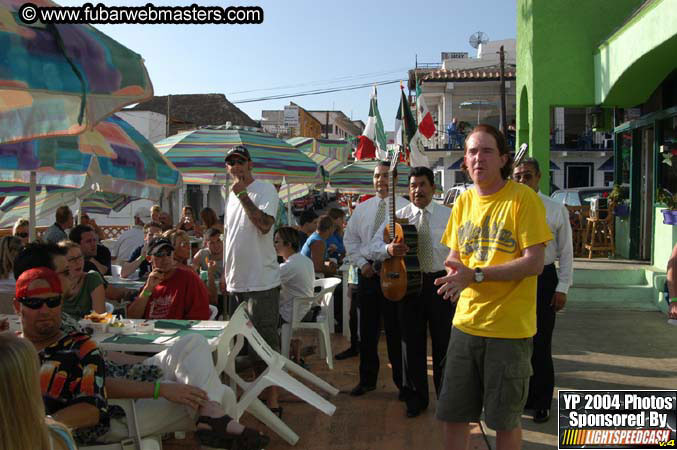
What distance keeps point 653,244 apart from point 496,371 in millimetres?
7623

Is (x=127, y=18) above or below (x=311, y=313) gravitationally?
above

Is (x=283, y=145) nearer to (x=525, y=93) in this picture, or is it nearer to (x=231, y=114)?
(x=525, y=93)

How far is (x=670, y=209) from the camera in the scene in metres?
8.56

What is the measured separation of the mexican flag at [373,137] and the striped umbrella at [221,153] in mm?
8146

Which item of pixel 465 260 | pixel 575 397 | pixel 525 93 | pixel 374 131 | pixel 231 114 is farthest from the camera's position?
pixel 231 114

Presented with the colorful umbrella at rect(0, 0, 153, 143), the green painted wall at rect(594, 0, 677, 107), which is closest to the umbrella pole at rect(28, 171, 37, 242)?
the colorful umbrella at rect(0, 0, 153, 143)

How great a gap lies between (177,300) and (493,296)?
2790 millimetres

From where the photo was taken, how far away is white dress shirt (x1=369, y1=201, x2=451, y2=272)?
5.17m

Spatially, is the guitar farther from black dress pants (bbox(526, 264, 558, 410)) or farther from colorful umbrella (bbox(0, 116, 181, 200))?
colorful umbrella (bbox(0, 116, 181, 200))

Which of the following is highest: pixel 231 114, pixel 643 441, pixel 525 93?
pixel 231 114

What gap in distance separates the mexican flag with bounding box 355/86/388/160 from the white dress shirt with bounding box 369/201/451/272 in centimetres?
1117

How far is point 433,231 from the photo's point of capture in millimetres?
5199

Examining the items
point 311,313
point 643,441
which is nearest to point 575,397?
point 643,441

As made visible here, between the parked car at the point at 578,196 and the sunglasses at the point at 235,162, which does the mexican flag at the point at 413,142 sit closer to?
the sunglasses at the point at 235,162
